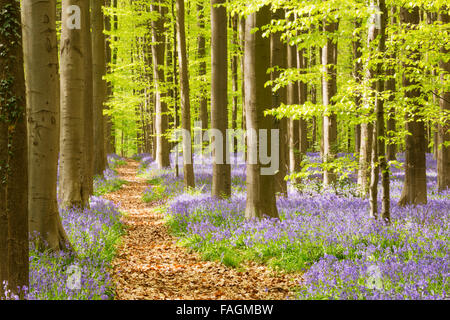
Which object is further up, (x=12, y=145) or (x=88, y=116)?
(x=88, y=116)

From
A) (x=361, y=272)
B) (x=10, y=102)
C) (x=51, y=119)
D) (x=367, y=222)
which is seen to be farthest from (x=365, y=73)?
(x=10, y=102)

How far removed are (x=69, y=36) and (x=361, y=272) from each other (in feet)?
25.7

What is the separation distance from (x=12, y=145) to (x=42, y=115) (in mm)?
2205

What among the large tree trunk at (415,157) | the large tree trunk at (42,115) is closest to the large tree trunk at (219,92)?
the large tree trunk at (415,157)

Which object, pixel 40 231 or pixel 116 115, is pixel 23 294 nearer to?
pixel 40 231

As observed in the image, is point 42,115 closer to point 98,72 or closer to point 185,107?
point 185,107

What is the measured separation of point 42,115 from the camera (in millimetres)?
5531

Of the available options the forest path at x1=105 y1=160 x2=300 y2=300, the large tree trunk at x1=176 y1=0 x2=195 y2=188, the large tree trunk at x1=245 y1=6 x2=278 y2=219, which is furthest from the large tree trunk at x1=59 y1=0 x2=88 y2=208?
the large tree trunk at x1=176 y1=0 x2=195 y2=188

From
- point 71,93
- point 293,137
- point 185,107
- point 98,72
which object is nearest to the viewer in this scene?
point 71,93

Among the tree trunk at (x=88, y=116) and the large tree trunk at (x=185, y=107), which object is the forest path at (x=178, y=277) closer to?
the tree trunk at (x=88, y=116)

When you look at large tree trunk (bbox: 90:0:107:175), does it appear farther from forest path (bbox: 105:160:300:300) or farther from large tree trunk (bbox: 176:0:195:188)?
forest path (bbox: 105:160:300:300)

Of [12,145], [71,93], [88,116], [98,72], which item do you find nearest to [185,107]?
[88,116]

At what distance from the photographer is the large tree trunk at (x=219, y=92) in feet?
37.6

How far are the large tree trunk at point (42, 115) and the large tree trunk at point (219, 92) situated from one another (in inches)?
246
